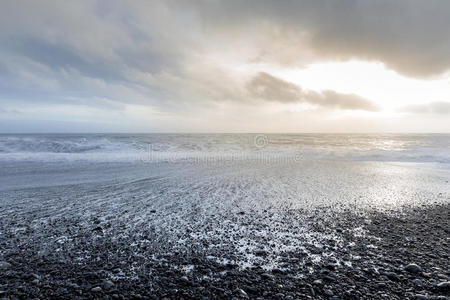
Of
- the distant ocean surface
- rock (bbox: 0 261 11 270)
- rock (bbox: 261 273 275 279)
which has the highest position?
the distant ocean surface

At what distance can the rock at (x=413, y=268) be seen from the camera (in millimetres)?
3005

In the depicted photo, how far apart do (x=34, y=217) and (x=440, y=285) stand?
805 centimetres

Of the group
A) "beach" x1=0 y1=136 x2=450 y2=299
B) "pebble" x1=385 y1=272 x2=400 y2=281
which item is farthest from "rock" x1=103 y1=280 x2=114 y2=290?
"pebble" x1=385 y1=272 x2=400 y2=281

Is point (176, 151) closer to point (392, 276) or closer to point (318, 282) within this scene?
point (318, 282)

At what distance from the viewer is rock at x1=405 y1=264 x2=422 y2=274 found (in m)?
3.00

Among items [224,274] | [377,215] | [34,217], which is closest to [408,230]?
[377,215]

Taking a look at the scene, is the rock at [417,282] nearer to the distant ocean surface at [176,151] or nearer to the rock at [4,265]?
the rock at [4,265]

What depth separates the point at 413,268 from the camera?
9.97ft

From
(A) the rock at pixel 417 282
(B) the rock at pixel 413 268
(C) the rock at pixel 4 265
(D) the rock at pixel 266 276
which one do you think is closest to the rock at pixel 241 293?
(D) the rock at pixel 266 276

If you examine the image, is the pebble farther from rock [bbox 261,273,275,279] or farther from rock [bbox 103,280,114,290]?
rock [bbox 103,280,114,290]

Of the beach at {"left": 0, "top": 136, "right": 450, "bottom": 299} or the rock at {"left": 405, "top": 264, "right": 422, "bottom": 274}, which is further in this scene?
the rock at {"left": 405, "top": 264, "right": 422, "bottom": 274}

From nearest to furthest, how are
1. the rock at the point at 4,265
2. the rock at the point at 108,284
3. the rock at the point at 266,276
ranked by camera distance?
the rock at the point at 108,284, the rock at the point at 266,276, the rock at the point at 4,265

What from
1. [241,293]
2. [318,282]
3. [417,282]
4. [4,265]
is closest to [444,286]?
[417,282]

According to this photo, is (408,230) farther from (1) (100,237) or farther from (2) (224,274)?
(1) (100,237)
